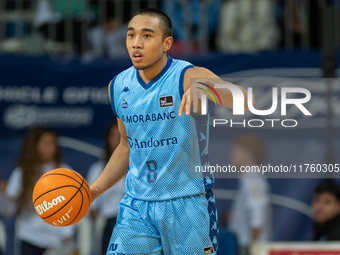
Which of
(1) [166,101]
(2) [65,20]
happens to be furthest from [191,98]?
(2) [65,20]

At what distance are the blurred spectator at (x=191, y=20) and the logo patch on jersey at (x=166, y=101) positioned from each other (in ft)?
15.1

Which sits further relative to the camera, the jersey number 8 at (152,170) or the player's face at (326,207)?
the player's face at (326,207)

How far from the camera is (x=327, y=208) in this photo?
6.09 m

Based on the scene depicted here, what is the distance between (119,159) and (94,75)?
402cm

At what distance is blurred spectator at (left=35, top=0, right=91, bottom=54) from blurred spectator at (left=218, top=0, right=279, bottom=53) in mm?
2170

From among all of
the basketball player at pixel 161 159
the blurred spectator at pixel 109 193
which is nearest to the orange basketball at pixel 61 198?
the basketball player at pixel 161 159

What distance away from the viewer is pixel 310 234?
7.20 metres

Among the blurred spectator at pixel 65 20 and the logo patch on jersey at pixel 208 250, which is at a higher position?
the blurred spectator at pixel 65 20

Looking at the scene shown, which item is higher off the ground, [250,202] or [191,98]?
[191,98]

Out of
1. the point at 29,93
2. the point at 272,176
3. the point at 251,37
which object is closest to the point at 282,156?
the point at 272,176

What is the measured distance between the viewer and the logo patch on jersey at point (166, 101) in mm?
3393

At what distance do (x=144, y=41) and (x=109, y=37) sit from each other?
4.87 m

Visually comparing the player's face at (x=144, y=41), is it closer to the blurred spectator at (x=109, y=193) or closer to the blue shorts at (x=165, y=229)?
the blue shorts at (x=165, y=229)

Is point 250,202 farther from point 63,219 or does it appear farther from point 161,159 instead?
point 63,219
